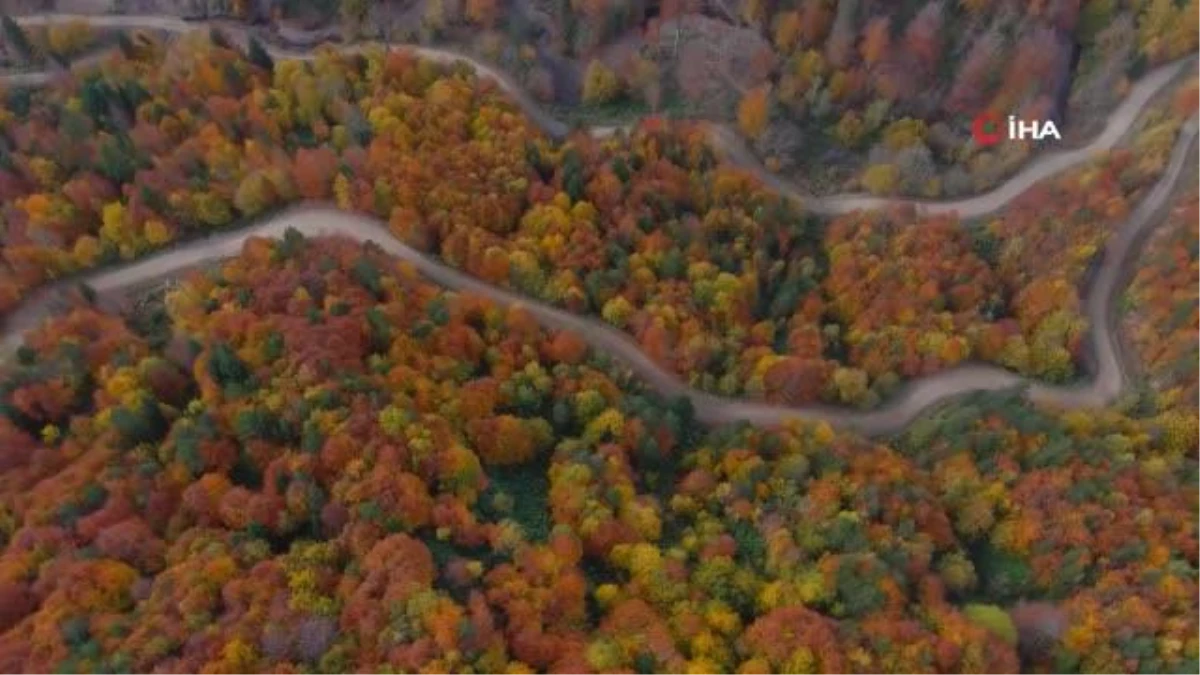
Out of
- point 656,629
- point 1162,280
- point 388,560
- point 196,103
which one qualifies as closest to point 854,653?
point 656,629

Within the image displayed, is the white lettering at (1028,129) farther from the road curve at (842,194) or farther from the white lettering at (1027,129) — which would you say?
the road curve at (842,194)

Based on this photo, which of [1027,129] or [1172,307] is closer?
[1172,307]

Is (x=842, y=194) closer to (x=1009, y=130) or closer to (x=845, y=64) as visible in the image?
(x=845, y=64)

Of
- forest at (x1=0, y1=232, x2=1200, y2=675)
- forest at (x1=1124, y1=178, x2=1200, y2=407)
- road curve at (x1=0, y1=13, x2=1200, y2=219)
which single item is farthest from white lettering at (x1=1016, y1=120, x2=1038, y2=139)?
forest at (x1=0, y1=232, x2=1200, y2=675)

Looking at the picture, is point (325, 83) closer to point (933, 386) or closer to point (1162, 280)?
point (933, 386)

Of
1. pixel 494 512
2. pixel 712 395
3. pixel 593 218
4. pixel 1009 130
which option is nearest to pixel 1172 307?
pixel 1009 130

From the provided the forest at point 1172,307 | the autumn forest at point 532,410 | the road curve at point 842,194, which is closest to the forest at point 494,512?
the autumn forest at point 532,410
